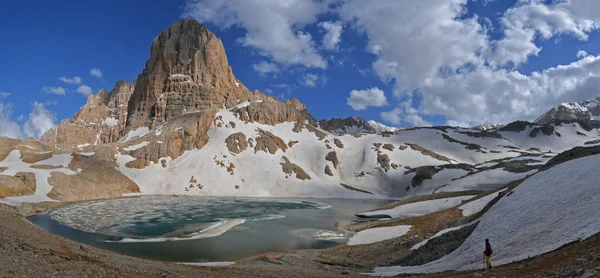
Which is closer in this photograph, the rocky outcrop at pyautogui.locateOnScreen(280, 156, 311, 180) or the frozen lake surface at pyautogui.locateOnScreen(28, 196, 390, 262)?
the frozen lake surface at pyautogui.locateOnScreen(28, 196, 390, 262)

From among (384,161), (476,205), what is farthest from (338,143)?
(476,205)

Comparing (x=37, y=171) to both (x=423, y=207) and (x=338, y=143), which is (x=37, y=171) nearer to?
(x=423, y=207)

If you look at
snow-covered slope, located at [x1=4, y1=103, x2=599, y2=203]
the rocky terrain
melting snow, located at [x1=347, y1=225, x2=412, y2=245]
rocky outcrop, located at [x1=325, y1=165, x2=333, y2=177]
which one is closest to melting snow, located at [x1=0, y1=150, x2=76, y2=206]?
the rocky terrain

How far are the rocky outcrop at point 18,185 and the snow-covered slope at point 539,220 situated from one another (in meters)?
80.2

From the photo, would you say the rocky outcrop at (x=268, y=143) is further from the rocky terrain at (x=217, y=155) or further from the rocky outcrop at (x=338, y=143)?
the rocky outcrop at (x=338, y=143)

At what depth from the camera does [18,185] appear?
7631 centimetres

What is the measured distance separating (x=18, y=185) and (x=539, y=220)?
92.4 m

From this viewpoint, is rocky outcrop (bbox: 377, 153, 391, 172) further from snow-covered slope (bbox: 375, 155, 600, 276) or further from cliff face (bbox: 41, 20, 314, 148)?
snow-covered slope (bbox: 375, 155, 600, 276)

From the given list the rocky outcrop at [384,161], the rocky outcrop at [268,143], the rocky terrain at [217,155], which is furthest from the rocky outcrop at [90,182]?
the rocky outcrop at [384,161]

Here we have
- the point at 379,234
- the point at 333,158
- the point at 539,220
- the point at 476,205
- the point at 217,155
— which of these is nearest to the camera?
the point at 539,220

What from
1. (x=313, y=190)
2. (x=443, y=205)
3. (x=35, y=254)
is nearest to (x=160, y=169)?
(x=313, y=190)

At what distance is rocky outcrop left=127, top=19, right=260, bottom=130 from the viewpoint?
173 metres

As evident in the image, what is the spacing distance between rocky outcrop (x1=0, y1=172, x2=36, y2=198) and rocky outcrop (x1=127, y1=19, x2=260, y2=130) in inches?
3414

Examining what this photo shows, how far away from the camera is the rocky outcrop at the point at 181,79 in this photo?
567 feet
